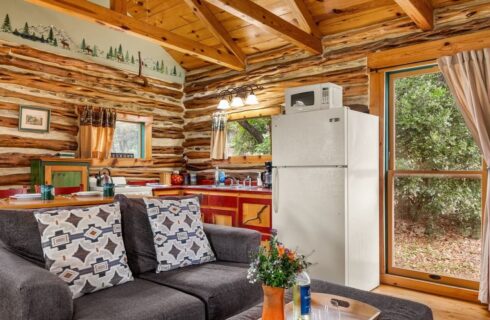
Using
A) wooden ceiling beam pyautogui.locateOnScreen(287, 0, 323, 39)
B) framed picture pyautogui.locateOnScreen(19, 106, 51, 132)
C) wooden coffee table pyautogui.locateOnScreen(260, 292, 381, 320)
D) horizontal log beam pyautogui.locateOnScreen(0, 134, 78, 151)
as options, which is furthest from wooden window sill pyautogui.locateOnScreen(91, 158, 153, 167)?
wooden coffee table pyautogui.locateOnScreen(260, 292, 381, 320)

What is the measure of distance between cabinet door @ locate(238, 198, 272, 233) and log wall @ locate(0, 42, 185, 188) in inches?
75.6

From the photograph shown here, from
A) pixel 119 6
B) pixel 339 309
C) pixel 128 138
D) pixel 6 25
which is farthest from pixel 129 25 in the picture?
pixel 339 309

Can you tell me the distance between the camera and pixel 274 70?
191 inches

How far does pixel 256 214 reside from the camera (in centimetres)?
422

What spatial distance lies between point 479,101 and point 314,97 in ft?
4.61

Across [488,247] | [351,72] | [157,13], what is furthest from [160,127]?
[488,247]

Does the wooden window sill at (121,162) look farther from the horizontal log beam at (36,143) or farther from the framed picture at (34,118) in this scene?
the framed picture at (34,118)

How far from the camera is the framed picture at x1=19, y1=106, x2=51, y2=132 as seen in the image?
4.29 metres

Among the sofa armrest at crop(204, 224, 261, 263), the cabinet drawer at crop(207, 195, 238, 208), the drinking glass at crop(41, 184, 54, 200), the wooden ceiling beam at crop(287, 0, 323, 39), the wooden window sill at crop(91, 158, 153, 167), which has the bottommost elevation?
the sofa armrest at crop(204, 224, 261, 263)

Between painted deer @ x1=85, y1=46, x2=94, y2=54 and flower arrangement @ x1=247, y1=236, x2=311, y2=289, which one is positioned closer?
flower arrangement @ x1=247, y1=236, x2=311, y2=289

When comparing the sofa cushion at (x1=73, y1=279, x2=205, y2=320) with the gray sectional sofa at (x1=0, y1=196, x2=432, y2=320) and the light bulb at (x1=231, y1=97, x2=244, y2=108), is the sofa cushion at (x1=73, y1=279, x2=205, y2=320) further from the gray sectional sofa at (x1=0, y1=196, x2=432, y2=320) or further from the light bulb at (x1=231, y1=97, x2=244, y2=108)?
the light bulb at (x1=231, y1=97, x2=244, y2=108)

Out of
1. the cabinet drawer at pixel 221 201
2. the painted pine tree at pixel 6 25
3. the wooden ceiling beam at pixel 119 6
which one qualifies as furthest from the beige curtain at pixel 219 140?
the painted pine tree at pixel 6 25

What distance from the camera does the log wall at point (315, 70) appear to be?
3.45 metres

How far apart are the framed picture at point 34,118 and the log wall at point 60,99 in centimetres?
6
